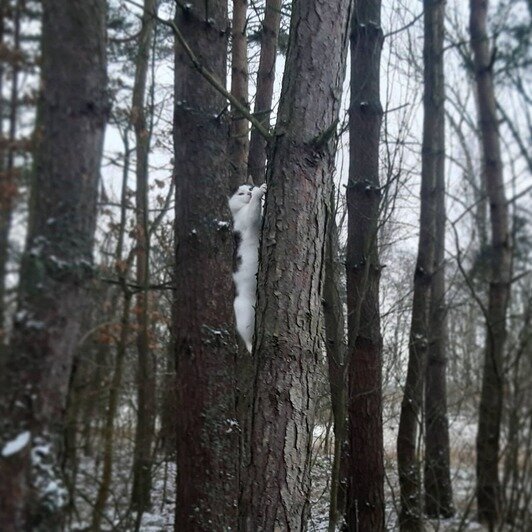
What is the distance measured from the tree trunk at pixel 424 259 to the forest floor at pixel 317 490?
0.24m

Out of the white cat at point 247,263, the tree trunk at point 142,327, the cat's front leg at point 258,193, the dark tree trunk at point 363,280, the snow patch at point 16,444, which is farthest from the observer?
the dark tree trunk at point 363,280

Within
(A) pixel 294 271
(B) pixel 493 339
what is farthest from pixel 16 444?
(B) pixel 493 339

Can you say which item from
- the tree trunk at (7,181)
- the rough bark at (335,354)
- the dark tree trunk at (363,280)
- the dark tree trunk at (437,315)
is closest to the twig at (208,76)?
the tree trunk at (7,181)

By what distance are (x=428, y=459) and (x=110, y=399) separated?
2683 millimetres

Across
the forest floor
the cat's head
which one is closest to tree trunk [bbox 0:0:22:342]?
the forest floor

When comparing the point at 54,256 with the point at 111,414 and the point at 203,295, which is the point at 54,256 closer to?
the point at 203,295

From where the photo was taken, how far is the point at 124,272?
12.1ft

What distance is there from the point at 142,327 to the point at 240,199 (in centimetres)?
114

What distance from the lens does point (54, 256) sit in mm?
1646

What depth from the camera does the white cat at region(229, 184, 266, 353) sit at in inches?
110

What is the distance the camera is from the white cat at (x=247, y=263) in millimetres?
2797

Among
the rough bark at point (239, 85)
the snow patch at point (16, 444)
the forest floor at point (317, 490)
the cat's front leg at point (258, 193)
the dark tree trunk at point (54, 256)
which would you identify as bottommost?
the forest floor at point (317, 490)

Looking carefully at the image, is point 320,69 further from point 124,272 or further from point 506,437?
point 506,437

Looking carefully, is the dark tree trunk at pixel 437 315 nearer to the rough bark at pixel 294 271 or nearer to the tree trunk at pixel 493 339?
the tree trunk at pixel 493 339
